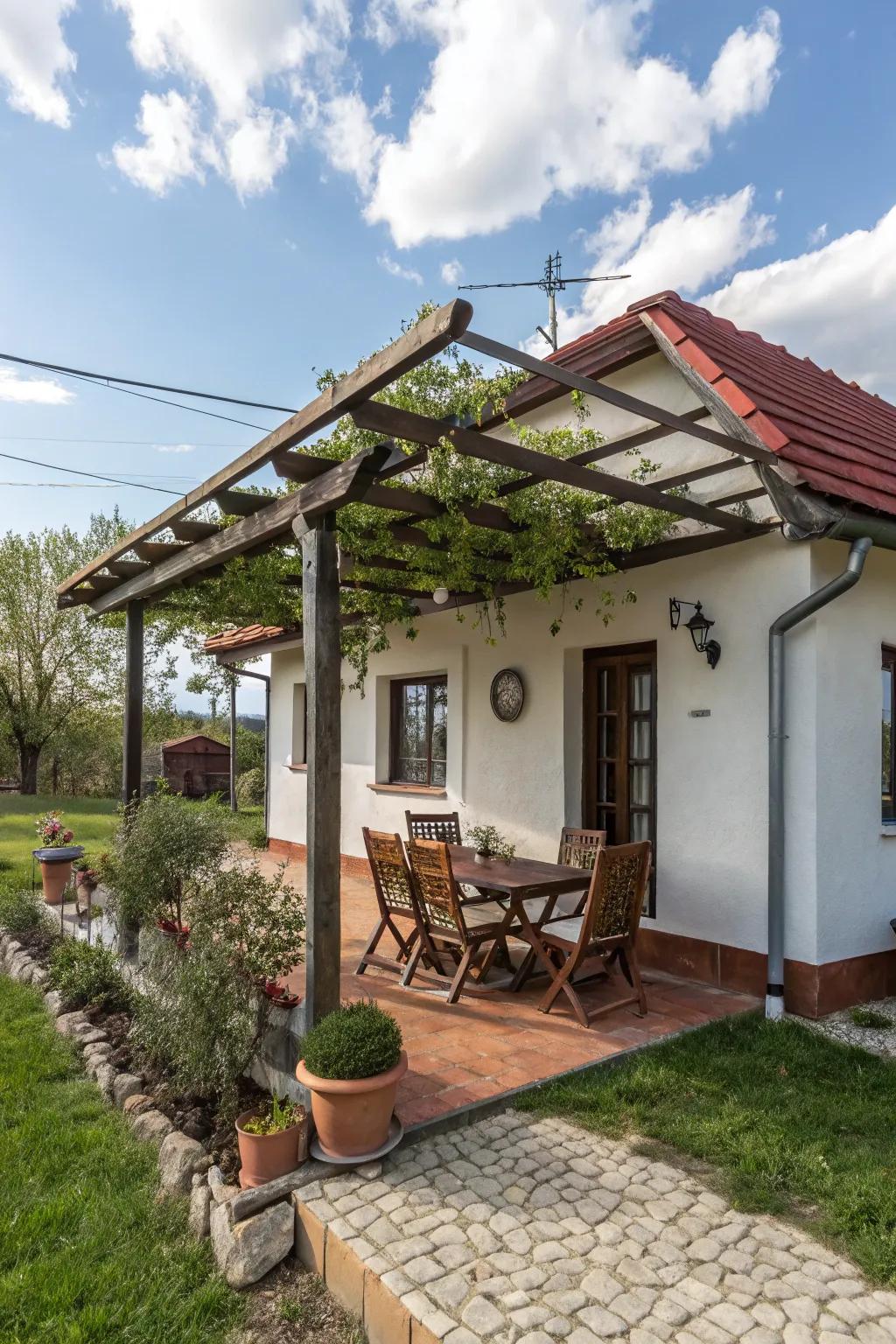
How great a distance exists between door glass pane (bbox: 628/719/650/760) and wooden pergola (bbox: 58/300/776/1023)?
141cm

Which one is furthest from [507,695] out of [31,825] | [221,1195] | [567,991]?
[31,825]

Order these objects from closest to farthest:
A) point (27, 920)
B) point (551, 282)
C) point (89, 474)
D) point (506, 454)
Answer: point (506, 454), point (27, 920), point (551, 282), point (89, 474)

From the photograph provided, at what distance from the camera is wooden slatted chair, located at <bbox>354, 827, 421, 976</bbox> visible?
4980 millimetres

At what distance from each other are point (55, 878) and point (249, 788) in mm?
12088

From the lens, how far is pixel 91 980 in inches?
200

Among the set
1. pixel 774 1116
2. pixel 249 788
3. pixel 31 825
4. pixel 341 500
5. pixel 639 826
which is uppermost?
pixel 341 500

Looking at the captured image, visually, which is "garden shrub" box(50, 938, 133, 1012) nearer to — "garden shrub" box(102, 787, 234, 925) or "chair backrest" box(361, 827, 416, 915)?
"garden shrub" box(102, 787, 234, 925)

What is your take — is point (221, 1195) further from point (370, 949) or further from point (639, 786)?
point (639, 786)

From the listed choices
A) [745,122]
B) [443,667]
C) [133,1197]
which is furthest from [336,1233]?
[745,122]

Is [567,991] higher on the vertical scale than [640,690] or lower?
lower

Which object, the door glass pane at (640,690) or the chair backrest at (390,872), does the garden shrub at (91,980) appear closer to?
the chair backrest at (390,872)

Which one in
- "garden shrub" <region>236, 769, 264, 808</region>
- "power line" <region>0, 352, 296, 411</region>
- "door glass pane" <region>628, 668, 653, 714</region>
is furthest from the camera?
"garden shrub" <region>236, 769, 264, 808</region>

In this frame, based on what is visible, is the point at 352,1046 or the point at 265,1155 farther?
the point at 352,1046

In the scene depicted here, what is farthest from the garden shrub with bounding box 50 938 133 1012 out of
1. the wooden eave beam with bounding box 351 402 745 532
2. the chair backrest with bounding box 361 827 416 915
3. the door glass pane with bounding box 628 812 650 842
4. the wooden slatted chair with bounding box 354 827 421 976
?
the wooden eave beam with bounding box 351 402 745 532
